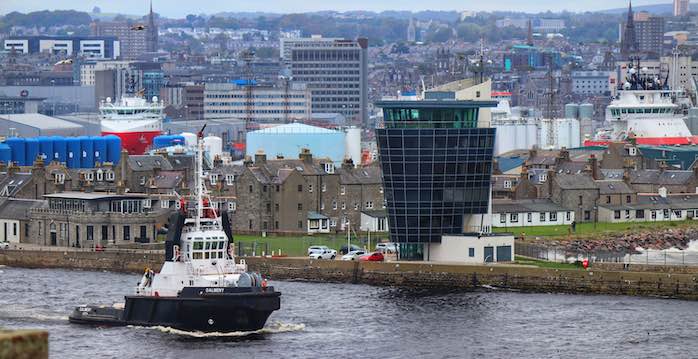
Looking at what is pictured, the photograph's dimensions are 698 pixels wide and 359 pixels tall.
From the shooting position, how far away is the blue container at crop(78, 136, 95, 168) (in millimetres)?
154375

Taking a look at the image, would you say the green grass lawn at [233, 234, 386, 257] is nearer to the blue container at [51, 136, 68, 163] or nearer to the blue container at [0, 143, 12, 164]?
the blue container at [0, 143, 12, 164]

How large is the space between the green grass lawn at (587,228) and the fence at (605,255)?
664 centimetres

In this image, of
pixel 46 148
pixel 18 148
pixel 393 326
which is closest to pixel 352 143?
pixel 46 148

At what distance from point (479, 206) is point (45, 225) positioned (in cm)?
2553

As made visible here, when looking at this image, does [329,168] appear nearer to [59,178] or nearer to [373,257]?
[59,178]

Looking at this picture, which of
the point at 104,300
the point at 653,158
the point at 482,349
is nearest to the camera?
the point at 482,349

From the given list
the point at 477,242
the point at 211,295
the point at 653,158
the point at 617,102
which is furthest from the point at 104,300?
the point at 617,102

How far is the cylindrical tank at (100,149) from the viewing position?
513 feet

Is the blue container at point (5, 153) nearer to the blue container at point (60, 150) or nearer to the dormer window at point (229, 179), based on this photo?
the blue container at point (60, 150)

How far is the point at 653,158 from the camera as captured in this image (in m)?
146

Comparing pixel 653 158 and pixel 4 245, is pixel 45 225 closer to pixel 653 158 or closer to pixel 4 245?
pixel 4 245

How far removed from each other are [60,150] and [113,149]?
13.7ft

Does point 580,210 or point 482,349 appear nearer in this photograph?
point 482,349

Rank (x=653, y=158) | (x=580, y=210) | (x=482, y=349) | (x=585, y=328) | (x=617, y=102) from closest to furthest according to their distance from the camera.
A: 1. (x=482, y=349)
2. (x=585, y=328)
3. (x=580, y=210)
4. (x=653, y=158)
5. (x=617, y=102)
